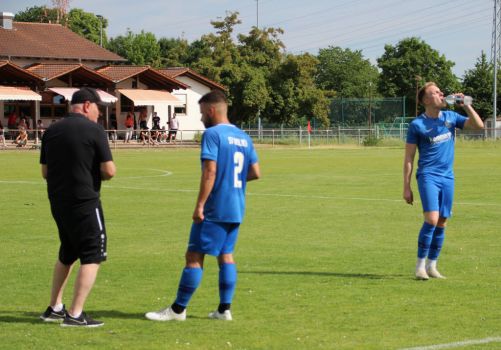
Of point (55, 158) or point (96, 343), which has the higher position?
point (55, 158)

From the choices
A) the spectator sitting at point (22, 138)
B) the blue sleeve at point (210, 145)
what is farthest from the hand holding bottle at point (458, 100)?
the spectator sitting at point (22, 138)

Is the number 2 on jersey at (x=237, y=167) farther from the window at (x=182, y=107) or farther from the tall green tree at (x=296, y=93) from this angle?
the tall green tree at (x=296, y=93)

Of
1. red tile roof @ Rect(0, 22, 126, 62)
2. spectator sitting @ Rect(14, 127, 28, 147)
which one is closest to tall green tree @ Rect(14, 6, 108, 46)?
red tile roof @ Rect(0, 22, 126, 62)

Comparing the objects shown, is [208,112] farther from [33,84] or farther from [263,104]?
[263,104]

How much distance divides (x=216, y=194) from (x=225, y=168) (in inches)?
9.4

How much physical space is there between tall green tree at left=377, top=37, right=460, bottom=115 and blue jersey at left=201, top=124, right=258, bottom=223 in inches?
4145

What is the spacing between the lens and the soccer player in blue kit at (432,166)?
11.2 meters

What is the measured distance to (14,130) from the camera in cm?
5628

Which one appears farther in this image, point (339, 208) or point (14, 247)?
point (339, 208)

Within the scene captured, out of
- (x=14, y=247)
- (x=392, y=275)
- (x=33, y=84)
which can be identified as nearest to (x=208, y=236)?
(x=392, y=275)

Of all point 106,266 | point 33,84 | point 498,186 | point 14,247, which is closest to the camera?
point 106,266

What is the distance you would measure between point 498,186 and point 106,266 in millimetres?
16215

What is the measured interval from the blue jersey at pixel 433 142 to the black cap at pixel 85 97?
164 inches

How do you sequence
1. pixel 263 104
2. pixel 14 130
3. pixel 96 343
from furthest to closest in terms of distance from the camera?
pixel 263 104, pixel 14 130, pixel 96 343
